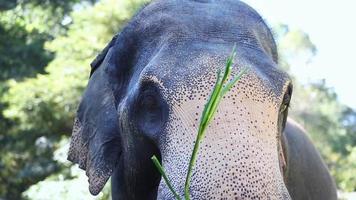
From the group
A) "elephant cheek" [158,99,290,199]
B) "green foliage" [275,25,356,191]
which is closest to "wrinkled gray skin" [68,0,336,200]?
"elephant cheek" [158,99,290,199]

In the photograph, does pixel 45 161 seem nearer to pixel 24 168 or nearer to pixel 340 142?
pixel 24 168

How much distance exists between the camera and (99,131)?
359 centimetres

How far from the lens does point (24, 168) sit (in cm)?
1603

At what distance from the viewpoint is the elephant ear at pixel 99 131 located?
3537 mm

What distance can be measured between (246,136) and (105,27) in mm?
8928

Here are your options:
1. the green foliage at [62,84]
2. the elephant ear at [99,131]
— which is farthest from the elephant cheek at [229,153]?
the green foliage at [62,84]

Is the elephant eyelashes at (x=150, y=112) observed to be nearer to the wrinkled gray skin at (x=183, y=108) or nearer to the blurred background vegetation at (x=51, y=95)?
the wrinkled gray skin at (x=183, y=108)

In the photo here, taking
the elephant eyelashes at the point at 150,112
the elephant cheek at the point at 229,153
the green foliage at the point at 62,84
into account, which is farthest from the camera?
the green foliage at the point at 62,84

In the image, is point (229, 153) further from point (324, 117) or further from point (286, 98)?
point (324, 117)

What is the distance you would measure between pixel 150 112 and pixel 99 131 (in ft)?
1.99

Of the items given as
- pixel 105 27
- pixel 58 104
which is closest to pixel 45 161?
pixel 58 104

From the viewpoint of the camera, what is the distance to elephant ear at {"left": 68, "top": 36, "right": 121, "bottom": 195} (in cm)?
354

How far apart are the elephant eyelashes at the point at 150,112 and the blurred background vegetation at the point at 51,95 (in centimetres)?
241

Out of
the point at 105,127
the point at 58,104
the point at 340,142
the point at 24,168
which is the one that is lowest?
the point at 340,142
